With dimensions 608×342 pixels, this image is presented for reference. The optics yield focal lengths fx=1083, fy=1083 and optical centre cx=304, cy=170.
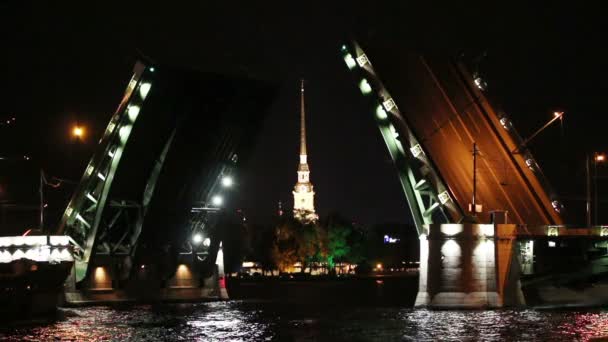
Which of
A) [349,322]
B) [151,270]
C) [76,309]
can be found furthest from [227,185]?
[349,322]

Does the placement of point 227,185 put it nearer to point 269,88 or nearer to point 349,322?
point 269,88

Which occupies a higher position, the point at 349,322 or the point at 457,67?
the point at 457,67

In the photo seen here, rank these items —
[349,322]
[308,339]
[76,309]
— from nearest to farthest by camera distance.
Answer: [308,339] < [349,322] < [76,309]

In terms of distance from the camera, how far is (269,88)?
147ft

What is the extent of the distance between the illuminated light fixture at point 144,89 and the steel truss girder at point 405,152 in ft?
29.7

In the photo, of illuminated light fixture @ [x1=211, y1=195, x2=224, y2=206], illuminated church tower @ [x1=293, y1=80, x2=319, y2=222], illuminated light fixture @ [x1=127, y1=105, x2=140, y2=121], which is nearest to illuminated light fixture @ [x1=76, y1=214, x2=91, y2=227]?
illuminated light fixture @ [x1=127, y1=105, x2=140, y2=121]

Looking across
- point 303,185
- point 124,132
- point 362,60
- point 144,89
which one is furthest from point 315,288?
point 303,185

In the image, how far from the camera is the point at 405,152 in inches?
1809

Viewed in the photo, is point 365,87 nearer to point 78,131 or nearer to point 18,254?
point 78,131

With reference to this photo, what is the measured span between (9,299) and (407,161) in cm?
1732

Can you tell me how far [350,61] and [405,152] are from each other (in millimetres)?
4532

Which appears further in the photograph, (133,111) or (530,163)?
(530,163)

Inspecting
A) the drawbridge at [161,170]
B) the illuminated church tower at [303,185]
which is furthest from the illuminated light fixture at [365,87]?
the illuminated church tower at [303,185]

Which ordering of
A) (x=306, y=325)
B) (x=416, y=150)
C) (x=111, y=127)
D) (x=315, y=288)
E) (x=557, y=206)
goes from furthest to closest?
(x=315, y=288)
(x=557, y=206)
(x=416, y=150)
(x=111, y=127)
(x=306, y=325)
